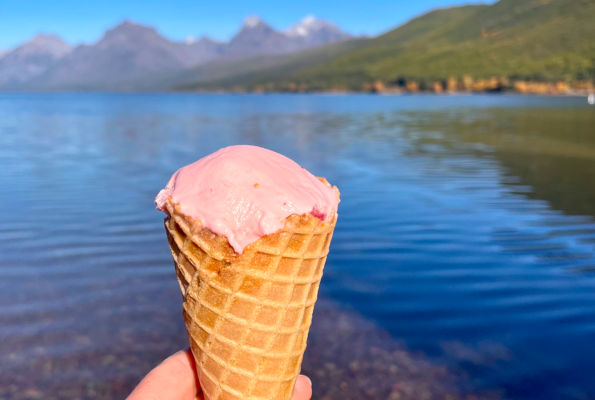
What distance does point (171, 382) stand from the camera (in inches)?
102

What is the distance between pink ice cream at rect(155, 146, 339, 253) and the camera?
93.3 inches

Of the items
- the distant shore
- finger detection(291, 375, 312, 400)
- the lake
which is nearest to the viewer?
finger detection(291, 375, 312, 400)

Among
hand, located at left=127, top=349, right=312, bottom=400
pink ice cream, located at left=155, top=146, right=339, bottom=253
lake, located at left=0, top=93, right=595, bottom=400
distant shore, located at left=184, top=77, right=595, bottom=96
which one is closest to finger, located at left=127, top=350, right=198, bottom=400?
hand, located at left=127, top=349, right=312, bottom=400

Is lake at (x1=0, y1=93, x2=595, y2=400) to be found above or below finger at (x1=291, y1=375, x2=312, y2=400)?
below

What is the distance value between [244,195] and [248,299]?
57cm

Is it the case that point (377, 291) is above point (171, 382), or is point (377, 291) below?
below

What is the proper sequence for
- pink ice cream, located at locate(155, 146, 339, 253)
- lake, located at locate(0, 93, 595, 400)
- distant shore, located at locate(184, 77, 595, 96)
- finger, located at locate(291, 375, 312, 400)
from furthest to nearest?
distant shore, located at locate(184, 77, 595, 96) → lake, located at locate(0, 93, 595, 400) → finger, located at locate(291, 375, 312, 400) → pink ice cream, located at locate(155, 146, 339, 253)

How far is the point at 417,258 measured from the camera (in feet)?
22.5

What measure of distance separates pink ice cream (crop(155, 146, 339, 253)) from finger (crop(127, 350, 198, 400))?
0.81m

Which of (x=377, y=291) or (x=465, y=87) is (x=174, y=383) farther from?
(x=465, y=87)

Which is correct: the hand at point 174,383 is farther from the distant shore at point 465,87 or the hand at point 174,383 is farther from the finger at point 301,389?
the distant shore at point 465,87

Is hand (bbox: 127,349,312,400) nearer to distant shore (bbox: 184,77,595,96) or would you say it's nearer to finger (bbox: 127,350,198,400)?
finger (bbox: 127,350,198,400)

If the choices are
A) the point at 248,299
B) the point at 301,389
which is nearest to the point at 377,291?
the point at 301,389

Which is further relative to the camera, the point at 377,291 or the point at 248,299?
the point at 377,291
